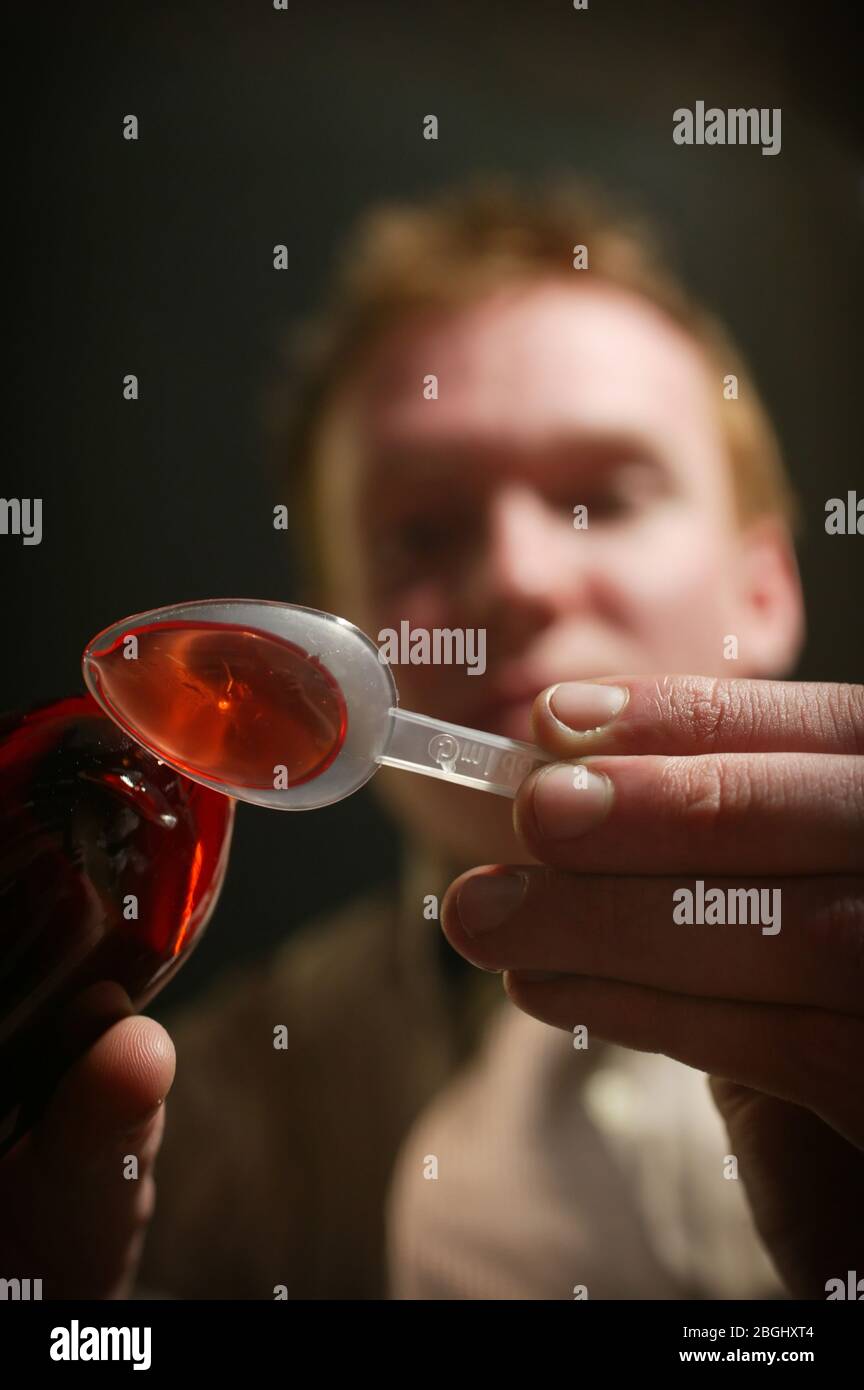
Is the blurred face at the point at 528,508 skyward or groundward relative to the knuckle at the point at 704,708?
skyward

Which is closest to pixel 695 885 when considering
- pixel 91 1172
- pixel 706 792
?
pixel 706 792

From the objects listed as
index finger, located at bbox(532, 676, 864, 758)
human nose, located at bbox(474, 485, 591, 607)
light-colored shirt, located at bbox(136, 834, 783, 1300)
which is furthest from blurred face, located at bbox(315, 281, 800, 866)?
index finger, located at bbox(532, 676, 864, 758)

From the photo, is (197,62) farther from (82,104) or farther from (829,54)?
(829,54)

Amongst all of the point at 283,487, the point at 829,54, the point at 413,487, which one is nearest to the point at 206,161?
the point at 283,487

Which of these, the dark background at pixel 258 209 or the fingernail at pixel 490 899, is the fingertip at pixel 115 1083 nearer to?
the fingernail at pixel 490 899

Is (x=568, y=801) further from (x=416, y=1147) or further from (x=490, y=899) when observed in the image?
(x=416, y=1147)

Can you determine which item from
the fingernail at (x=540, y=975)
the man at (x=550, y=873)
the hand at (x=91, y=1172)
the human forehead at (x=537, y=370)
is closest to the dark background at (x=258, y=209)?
the man at (x=550, y=873)
